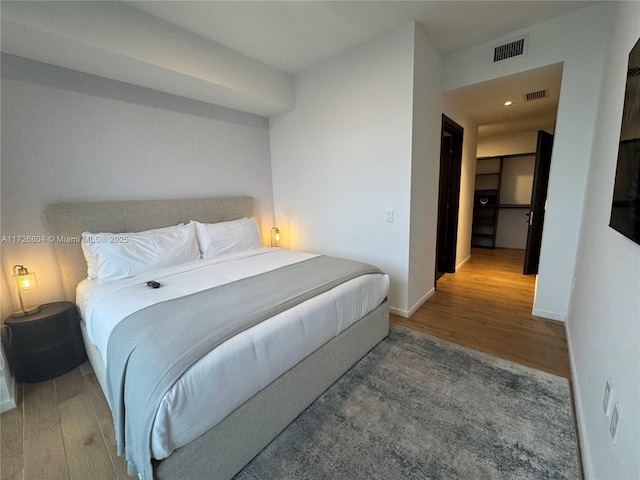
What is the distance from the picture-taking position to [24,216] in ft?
6.49

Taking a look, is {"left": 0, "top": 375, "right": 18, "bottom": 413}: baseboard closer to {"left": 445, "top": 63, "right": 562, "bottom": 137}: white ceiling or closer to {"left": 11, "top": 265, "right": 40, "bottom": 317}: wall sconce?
{"left": 11, "top": 265, "right": 40, "bottom": 317}: wall sconce

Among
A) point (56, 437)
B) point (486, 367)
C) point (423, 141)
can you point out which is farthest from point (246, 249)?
point (486, 367)

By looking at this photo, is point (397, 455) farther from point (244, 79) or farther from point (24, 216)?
point (244, 79)

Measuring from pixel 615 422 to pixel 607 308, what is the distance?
1.70 feet

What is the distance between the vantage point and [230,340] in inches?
48.3

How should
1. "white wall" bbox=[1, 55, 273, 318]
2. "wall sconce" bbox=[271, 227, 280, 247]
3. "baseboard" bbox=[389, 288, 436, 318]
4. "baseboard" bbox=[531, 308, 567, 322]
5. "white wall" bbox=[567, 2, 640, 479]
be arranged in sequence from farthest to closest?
1. "wall sconce" bbox=[271, 227, 280, 247]
2. "baseboard" bbox=[389, 288, 436, 318]
3. "baseboard" bbox=[531, 308, 567, 322]
4. "white wall" bbox=[1, 55, 273, 318]
5. "white wall" bbox=[567, 2, 640, 479]

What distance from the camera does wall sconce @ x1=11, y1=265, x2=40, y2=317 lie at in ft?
6.23

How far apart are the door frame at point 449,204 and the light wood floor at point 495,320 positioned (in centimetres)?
27

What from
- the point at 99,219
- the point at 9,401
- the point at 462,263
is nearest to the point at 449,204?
the point at 462,263

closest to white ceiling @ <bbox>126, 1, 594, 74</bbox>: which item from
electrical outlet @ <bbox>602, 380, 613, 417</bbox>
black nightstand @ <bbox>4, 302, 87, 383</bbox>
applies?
black nightstand @ <bbox>4, 302, 87, 383</bbox>

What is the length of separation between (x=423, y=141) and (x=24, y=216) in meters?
3.41

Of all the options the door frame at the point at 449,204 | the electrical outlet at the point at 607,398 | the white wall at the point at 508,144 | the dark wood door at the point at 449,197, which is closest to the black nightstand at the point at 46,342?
the electrical outlet at the point at 607,398

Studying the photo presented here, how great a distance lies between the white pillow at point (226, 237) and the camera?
8.83 feet

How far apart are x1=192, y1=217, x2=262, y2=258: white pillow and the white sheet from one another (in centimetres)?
28
